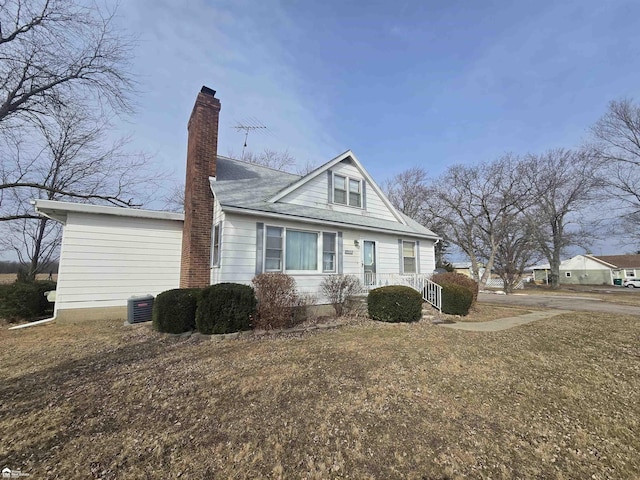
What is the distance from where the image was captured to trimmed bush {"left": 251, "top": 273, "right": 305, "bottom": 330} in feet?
23.7

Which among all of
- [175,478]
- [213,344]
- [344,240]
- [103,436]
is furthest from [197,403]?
[344,240]

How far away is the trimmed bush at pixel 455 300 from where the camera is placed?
998cm

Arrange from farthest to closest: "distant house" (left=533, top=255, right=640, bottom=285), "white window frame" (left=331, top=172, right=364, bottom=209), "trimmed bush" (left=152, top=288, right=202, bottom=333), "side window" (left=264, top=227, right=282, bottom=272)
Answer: "distant house" (left=533, top=255, right=640, bottom=285), "white window frame" (left=331, top=172, right=364, bottom=209), "side window" (left=264, top=227, right=282, bottom=272), "trimmed bush" (left=152, top=288, right=202, bottom=333)

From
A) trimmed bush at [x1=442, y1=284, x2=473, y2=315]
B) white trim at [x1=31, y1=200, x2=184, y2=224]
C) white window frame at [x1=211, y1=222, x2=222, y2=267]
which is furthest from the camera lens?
trimmed bush at [x1=442, y1=284, x2=473, y2=315]

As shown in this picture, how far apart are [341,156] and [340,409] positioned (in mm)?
10142

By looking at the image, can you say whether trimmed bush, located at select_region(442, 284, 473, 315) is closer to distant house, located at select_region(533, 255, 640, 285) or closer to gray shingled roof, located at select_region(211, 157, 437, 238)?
gray shingled roof, located at select_region(211, 157, 437, 238)

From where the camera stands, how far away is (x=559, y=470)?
252 cm

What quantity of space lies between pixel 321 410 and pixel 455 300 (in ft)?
26.4

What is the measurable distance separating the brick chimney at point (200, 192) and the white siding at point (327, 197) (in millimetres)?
2705

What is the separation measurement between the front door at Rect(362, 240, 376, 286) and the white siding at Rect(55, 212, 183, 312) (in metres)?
6.90

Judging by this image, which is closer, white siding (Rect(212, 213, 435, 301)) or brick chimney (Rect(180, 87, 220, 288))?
white siding (Rect(212, 213, 435, 301))

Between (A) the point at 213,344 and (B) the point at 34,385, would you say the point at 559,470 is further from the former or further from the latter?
(B) the point at 34,385

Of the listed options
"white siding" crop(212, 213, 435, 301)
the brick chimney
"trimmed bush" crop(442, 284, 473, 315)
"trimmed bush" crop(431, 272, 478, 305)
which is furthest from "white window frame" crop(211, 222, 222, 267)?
"trimmed bush" crop(431, 272, 478, 305)

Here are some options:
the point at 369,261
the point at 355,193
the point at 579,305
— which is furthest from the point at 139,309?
the point at 579,305
